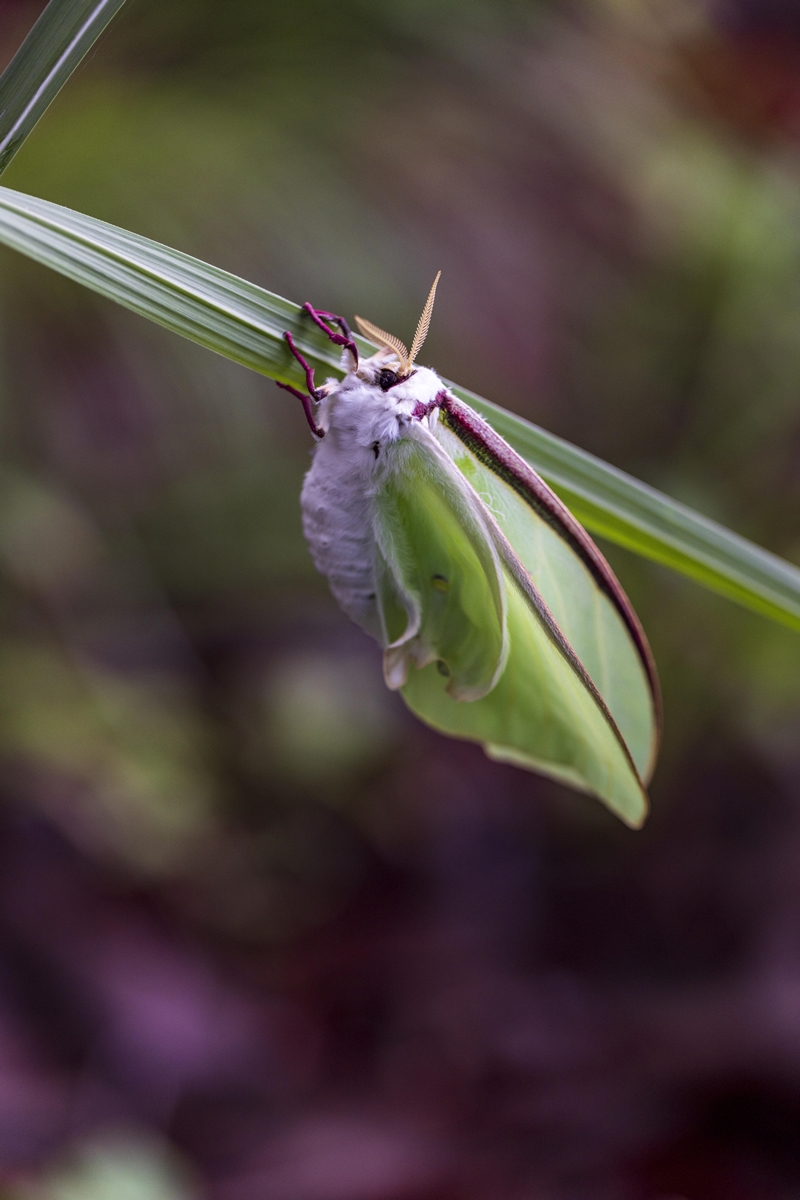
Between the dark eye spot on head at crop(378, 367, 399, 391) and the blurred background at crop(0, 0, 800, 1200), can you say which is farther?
the blurred background at crop(0, 0, 800, 1200)

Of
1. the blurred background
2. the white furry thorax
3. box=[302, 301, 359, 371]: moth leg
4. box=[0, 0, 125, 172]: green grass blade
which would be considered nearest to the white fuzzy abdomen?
the white furry thorax

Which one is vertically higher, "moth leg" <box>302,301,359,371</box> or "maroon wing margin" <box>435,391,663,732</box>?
"moth leg" <box>302,301,359,371</box>

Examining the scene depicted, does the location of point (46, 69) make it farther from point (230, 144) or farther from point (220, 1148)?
point (220, 1148)

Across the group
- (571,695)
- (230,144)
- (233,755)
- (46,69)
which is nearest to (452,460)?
(571,695)

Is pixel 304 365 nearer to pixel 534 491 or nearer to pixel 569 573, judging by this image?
pixel 534 491

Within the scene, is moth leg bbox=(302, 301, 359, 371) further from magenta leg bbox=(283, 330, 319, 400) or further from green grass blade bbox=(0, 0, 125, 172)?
green grass blade bbox=(0, 0, 125, 172)

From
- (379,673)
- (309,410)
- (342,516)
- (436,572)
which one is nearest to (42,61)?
(309,410)

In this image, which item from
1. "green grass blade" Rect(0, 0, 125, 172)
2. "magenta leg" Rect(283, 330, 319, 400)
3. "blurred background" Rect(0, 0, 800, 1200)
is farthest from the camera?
"blurred background" Rect(0, 0, 800, 1200)

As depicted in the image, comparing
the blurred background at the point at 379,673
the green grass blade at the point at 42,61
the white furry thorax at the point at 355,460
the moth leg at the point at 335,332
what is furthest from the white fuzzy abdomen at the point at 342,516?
the blurred background at the point at 379,673
